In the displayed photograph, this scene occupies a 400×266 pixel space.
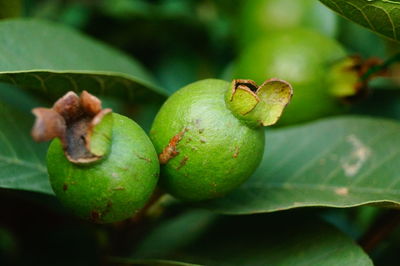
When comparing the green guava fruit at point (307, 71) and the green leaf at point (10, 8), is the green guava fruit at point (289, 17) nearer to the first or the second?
the green guava fruit at point (307, 71)

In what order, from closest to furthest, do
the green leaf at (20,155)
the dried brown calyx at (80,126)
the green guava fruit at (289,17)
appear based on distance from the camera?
1. the dried brown calyx at (80,126)
2. the green leaf at (20,155)
3. the green guava fruit at (289,17)

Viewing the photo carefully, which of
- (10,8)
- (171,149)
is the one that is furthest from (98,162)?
(10,8)

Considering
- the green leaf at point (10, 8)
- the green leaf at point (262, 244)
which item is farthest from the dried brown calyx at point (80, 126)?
the green leaf at point (10, 8)

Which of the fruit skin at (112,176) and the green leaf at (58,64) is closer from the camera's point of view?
the fruit skin at (112,176)

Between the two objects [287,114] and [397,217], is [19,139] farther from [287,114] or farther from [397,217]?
[397,217]

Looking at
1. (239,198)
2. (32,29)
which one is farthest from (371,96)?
(32,29)

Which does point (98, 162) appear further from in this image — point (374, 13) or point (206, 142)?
point (374, 13)

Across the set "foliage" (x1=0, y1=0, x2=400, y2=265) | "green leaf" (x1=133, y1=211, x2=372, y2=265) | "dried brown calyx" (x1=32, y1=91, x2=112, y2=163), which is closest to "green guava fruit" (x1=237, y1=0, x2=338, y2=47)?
"foliage" (x1=0, y1=0, x2=400, y2=265)
